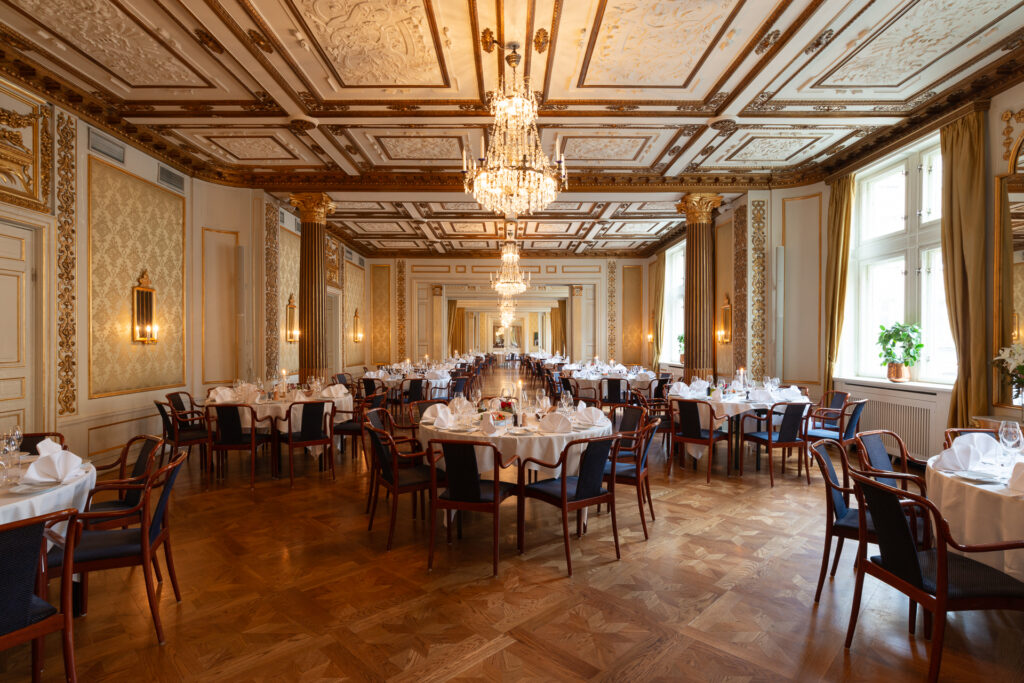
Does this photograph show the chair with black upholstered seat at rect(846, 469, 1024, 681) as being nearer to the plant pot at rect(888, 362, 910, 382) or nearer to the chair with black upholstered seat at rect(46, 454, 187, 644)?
the chair with black upholstered seat at rect(46, 454, 187, 644)

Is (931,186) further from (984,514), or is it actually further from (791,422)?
(984,514)

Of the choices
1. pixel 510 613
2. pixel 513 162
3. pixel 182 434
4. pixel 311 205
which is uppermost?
pixel 311 205

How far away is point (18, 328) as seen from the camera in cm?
478

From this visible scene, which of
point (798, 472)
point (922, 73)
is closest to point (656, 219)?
point (922, 73)

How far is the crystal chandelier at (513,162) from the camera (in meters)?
4.28

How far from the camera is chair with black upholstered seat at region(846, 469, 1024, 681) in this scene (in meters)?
2.00

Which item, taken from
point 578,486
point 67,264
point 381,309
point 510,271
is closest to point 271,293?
point 67,264

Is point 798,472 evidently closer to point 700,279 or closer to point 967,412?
point 967,412

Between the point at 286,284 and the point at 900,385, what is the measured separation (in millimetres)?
8962

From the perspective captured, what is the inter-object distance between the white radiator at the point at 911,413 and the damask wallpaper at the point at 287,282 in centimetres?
844

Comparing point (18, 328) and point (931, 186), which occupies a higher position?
point (931, 186)

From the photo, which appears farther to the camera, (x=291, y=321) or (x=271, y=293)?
(x=291, y=321)

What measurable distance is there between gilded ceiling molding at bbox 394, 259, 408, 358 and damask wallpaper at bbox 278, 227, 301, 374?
4.99 metres

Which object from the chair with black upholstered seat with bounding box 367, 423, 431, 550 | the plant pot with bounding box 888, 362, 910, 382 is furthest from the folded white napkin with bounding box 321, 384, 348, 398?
the plant pot with bounding box 888, 362, 910, 382
